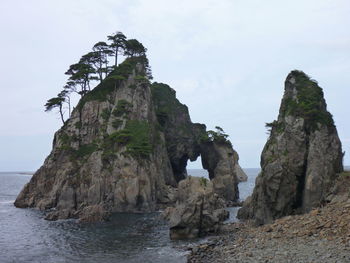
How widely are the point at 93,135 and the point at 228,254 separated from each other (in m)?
66.9

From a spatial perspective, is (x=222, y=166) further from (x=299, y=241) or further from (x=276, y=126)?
(x=299, y=241)

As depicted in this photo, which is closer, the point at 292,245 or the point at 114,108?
the point at 292,245

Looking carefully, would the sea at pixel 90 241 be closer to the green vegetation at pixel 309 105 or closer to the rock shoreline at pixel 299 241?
the rock shoreline at pixel 299 241

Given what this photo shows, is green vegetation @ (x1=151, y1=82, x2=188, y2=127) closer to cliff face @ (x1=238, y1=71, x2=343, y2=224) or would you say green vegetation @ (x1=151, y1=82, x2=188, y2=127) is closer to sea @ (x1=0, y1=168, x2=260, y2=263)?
sea @ (x1=0, y1=168, x2=260, y2=263)

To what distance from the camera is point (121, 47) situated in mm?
111125

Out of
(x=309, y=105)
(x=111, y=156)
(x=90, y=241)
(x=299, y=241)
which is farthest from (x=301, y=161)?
(x=111, y=156)

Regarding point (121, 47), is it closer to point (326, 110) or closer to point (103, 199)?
point (103, 199)

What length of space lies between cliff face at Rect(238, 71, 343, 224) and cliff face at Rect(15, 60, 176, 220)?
33445mm

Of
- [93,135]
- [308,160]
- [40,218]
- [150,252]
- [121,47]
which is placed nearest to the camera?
[150,252]

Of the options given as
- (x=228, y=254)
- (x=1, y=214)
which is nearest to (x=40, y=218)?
(x=1, y=214)

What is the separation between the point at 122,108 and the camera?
9800 cm

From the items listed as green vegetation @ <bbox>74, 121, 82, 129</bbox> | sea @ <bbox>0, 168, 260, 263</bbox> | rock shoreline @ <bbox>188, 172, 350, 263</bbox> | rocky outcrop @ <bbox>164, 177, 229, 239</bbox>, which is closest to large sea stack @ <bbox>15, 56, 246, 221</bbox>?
green vegetation @ <bbox>74, 121, 82, 129</bbox>

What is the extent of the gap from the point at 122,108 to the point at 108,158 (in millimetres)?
16514

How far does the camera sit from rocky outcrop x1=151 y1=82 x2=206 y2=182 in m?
116
